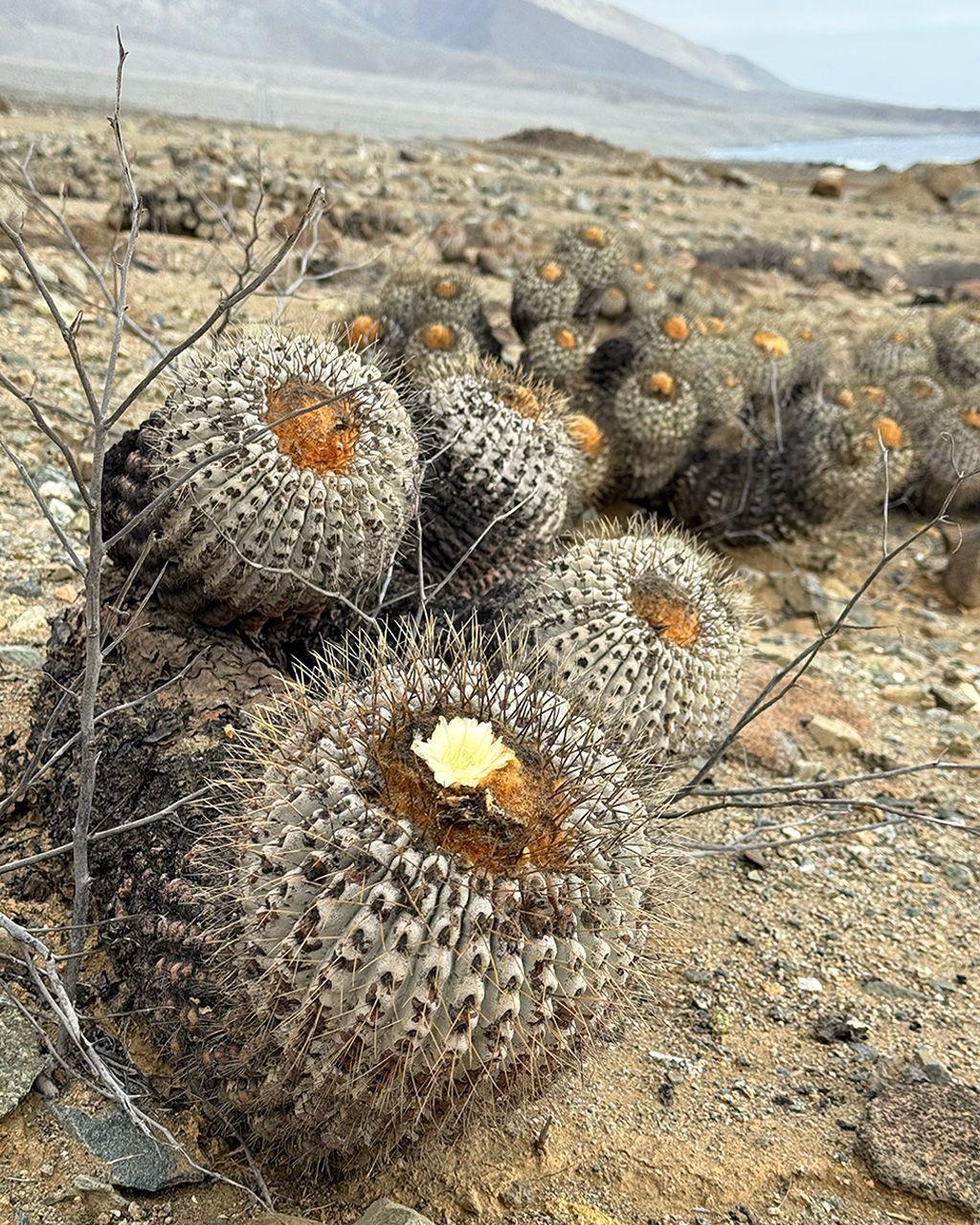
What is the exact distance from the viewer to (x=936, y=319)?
9727 millimetres

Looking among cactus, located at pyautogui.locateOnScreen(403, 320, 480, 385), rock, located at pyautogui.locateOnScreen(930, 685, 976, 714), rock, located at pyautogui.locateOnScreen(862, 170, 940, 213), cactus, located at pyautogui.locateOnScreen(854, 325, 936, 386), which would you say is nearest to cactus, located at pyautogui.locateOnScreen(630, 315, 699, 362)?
cactus, located at pyautogui.locateOnScreen(403, 320, 480, 385)

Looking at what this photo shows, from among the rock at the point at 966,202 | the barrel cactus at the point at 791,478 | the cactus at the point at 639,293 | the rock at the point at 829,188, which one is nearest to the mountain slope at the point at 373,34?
the rock at the point at 829,188

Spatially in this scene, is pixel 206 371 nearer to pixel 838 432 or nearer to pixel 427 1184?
pixel 427 1184

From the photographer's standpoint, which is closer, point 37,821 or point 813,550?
point 37,821

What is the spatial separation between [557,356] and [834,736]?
279 centimetres

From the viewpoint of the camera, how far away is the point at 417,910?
1.79 meters

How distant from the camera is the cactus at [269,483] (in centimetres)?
278

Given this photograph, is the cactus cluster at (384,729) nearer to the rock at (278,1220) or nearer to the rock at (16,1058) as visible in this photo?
the rock at (278,1220)

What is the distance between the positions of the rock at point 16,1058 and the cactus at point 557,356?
14.8ft

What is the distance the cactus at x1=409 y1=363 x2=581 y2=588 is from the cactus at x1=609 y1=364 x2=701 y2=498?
6.89 ft

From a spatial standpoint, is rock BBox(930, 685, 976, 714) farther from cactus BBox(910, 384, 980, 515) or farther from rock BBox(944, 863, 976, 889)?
cactus BBox(910, 384, 980, 515)

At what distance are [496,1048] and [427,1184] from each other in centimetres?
71

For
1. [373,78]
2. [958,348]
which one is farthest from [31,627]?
[373,78]

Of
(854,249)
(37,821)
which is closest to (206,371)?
(37,821)
